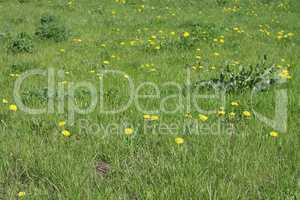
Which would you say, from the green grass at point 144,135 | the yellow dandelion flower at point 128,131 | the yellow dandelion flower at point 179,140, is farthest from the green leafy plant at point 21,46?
the yellow dandelion flower at point 179,140

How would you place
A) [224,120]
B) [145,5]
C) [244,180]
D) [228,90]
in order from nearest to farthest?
[244,180], [224,120], [228,90], [145,5]

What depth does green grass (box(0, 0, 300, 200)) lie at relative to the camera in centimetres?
370

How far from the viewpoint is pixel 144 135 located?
186 inches

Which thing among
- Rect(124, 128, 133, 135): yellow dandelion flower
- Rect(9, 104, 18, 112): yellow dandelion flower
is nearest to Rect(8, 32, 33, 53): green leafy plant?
Rect(9, 104, 18, 112): yellow dandelion flower

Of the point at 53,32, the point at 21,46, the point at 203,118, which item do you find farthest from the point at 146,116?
the point at 53,32

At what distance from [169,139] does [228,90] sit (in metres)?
Answer: 1.93

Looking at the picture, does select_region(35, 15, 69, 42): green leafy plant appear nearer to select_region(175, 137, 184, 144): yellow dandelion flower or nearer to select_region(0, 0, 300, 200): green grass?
select_region(0, 0, 300, 200): green grass

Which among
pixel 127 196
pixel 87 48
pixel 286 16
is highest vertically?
pixel 286 16

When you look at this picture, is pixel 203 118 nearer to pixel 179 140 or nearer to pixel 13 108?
pixel 179 140

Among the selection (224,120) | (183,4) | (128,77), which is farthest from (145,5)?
(224,120)

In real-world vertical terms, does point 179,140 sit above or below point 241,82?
below

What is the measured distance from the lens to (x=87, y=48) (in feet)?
29.3

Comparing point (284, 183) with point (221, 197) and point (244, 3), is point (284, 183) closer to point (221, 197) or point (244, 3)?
point (221, 197)

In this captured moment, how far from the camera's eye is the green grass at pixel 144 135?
370 centimetres
